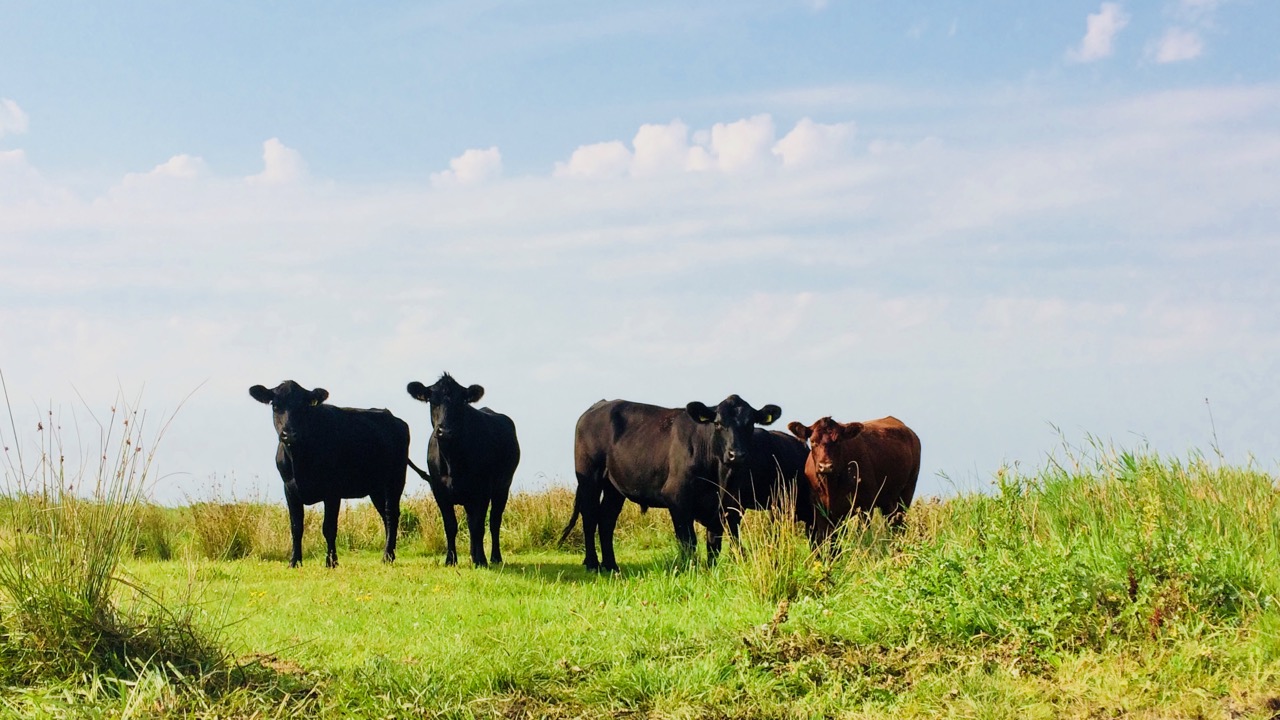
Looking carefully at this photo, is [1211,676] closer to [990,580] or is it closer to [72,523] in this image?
[990,580]

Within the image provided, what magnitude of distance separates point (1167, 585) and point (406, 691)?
5007 mm

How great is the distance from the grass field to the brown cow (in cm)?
222

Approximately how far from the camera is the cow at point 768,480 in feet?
43.8

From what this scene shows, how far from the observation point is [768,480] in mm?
13805

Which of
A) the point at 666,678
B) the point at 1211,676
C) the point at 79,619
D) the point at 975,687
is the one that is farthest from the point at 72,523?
the point at 1211,676

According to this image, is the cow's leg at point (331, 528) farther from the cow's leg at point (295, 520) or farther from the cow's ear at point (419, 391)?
the cow's ear at point (419, 391)

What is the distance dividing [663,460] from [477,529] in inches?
95.2

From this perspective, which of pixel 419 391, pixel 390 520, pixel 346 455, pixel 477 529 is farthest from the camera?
pixel 390 520

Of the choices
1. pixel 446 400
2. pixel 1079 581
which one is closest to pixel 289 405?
pixel 446 400

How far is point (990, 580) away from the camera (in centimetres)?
827

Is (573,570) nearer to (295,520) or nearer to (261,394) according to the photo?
(295,520)

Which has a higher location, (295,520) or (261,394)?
(261,394)

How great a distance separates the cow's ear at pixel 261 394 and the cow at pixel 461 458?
6.91 ft

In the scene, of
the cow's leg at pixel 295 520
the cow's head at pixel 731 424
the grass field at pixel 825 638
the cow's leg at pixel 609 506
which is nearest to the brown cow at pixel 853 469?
the cow's head at pixel 731 424
